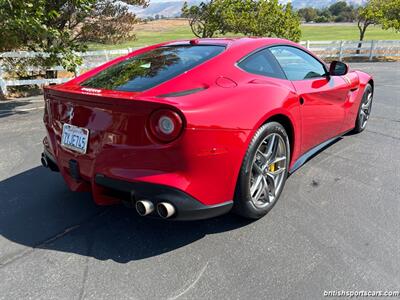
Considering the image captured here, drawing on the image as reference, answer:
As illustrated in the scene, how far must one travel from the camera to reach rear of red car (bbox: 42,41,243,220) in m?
2.26

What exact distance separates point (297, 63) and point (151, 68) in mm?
1518

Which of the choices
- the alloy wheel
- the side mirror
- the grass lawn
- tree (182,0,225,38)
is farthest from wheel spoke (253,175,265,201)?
tree (182,0,225,38)

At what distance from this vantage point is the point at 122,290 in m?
2.18

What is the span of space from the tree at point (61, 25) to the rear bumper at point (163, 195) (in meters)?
5.09

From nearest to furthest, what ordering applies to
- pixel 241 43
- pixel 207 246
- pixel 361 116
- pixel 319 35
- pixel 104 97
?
1. pixel 104 97
2. pixel 207 246
3. pixel 241 43
4. pixel 361 116
5. pixel 319 35

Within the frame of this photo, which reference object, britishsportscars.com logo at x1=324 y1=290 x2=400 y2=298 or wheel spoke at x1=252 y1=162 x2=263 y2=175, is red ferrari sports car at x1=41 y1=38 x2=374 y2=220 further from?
britishsportscars.com logo at x1=324 y1=290 x2=400 y2=298

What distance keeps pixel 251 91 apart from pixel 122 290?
5.40 feet

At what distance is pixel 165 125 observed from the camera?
224 cm

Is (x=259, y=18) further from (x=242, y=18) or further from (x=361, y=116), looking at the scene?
(x=361, y=116)

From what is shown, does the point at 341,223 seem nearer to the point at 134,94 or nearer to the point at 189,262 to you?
the point at 189,262

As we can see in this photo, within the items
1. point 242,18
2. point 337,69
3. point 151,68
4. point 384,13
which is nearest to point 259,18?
point 242,18

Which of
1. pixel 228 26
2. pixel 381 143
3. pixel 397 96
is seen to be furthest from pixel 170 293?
pixel 228 26

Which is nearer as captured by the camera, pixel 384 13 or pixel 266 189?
pixel 266 189

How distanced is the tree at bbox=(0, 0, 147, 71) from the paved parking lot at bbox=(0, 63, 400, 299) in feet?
12.4
